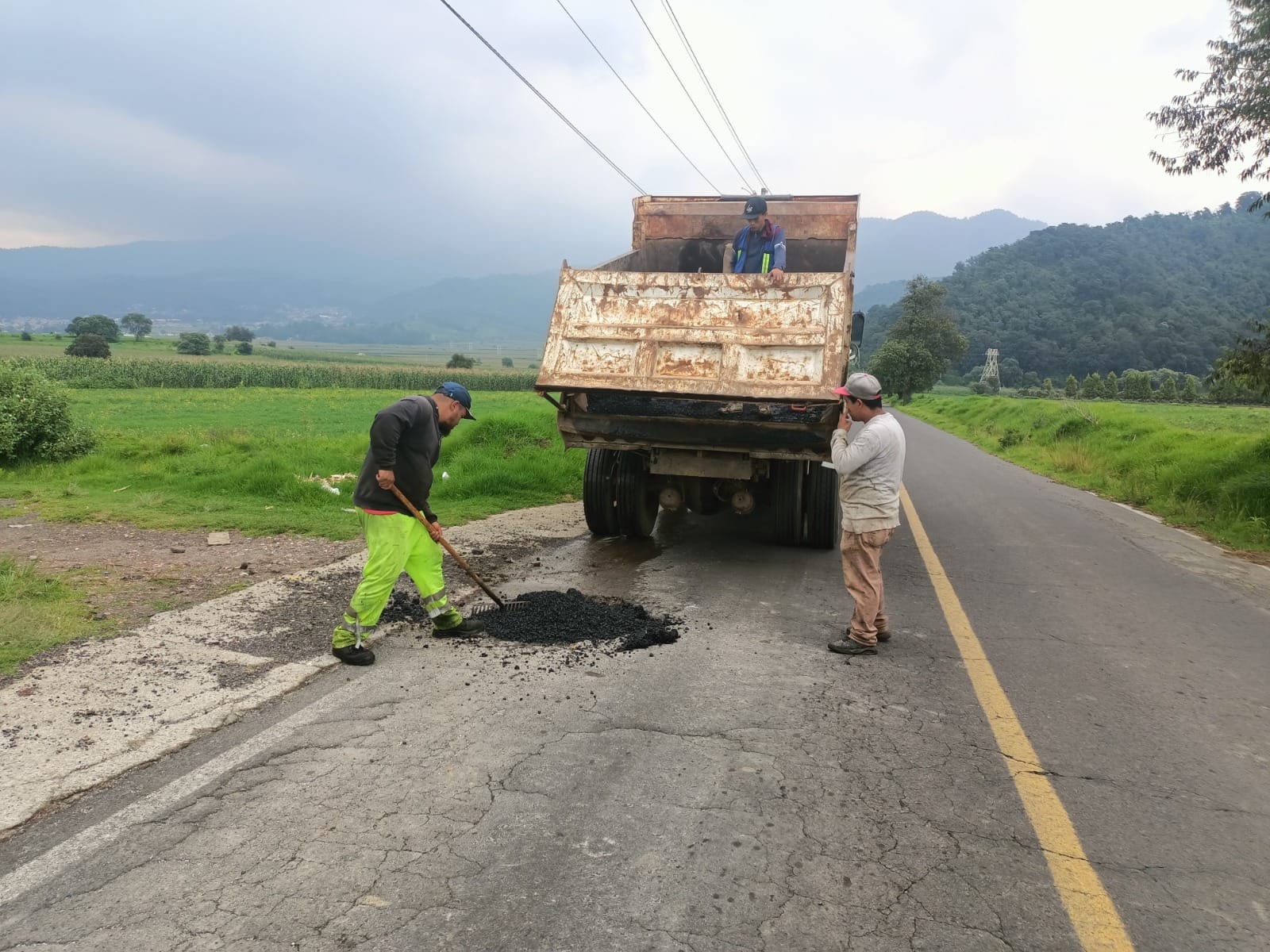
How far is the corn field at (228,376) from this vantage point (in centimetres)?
4425

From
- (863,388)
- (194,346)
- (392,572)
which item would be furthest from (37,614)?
(194,346)

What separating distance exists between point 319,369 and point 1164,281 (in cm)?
8491

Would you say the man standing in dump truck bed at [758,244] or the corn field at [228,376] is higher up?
the man standing in dump truck bed at [758,244]

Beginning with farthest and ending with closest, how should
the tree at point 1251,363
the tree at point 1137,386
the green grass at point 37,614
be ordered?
the tree at point 1137,386
the tree at point 1251,363
the green grass at point 37,614

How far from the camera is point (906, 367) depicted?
226 feet

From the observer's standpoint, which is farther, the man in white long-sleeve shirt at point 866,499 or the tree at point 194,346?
the tree at point 194,346

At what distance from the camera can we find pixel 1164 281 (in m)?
86.5

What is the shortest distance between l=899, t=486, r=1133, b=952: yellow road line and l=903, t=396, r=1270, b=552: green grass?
6957mm

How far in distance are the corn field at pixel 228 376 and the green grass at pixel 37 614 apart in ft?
117

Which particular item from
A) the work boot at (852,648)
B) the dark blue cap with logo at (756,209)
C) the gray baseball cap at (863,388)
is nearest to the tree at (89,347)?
the dark blue cap with logo at (756,209)

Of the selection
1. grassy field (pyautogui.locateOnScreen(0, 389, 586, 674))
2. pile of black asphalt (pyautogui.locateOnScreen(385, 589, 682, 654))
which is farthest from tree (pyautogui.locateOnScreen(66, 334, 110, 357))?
pile of black asphalt (pyautogui.locateOnScreen(385, 589, 682, 654))

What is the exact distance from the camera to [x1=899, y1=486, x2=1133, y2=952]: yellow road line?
2.51 metres

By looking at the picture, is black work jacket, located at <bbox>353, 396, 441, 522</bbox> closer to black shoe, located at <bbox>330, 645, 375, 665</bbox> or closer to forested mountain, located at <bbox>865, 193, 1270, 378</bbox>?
black shoe, located at <bbox>330, 645, 375, 665</bbox>

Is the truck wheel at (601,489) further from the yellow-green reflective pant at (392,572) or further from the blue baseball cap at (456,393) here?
the yellow-green reflective pant at (392,572)
